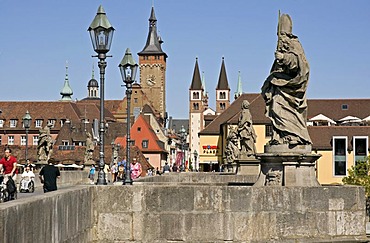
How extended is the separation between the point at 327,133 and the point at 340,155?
2.73 m

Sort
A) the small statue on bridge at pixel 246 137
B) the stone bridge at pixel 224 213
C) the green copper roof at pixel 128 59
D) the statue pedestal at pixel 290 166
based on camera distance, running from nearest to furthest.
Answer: the stone bridge at pixel 224 213
the statue pedestal at pixel 290 166
the green copper roof at pixel 128 59
the small statue on bridge at pixel 246 137

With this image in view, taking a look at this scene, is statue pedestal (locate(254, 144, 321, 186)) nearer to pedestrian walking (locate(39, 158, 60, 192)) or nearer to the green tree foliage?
pedestrian walking (locate(39, 158, 60, 192))

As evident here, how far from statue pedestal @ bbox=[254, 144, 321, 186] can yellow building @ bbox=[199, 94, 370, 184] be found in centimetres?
4551

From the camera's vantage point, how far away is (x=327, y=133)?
7256 cm

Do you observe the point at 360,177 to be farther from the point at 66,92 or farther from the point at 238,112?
the point at 66,92

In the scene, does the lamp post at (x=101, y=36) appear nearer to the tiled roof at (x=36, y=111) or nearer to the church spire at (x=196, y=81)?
the tiled roof at (x=36, y=111)

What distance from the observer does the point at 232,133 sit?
3328cm

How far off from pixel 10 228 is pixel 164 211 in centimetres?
508

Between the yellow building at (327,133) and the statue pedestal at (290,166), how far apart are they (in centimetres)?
4551

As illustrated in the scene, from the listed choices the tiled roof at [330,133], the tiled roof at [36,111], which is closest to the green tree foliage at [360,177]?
the tiled roof at [330,133]

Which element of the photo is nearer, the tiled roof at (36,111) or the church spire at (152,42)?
the tiled roof at (36,111)


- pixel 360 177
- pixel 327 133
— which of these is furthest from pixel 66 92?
pixel 360 177

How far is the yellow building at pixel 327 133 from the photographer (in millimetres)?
70062

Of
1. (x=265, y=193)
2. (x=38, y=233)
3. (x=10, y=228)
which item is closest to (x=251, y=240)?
(x=265, y=193)
